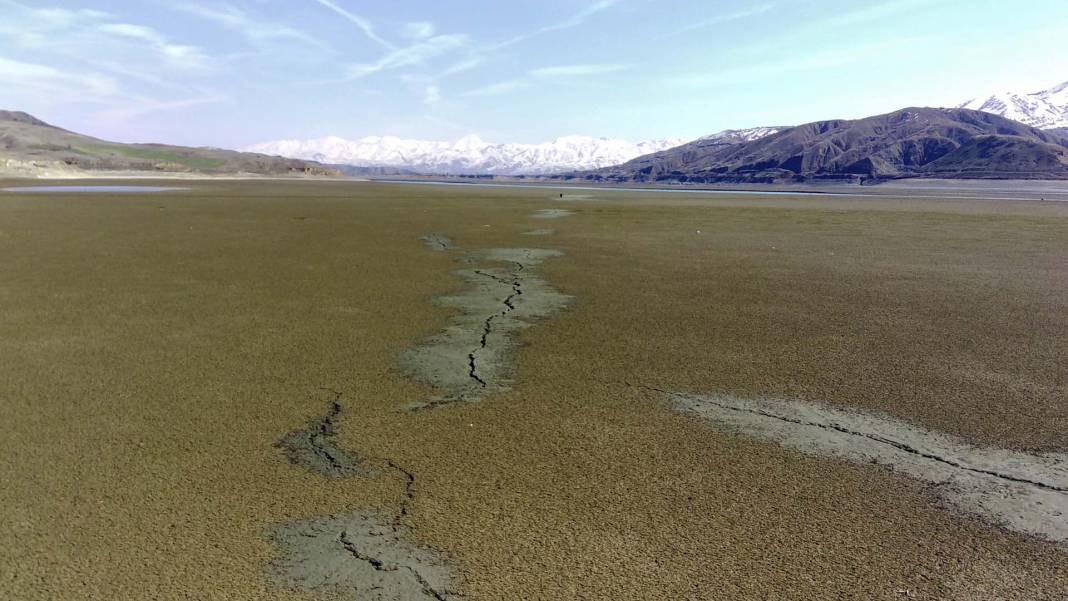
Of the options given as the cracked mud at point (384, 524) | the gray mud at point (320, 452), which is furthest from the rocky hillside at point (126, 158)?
the gray mud at point (320, 452)

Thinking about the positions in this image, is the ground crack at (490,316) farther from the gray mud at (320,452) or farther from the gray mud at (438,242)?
the gray mud at (438,242)

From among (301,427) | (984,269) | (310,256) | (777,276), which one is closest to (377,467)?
(301,427)

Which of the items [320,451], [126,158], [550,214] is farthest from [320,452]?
[126,158]

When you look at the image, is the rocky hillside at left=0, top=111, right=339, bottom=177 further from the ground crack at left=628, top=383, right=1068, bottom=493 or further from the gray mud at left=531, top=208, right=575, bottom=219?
the ground crack at left=628, top=383, right=1068, bottom=493

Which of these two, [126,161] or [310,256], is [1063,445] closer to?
[310,256]

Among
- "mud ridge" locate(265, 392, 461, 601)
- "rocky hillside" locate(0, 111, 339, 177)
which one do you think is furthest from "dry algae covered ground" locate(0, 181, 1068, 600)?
"rocky hillside" locate(0, 111, 339, 177)

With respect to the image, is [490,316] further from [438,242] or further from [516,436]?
[438,242]
